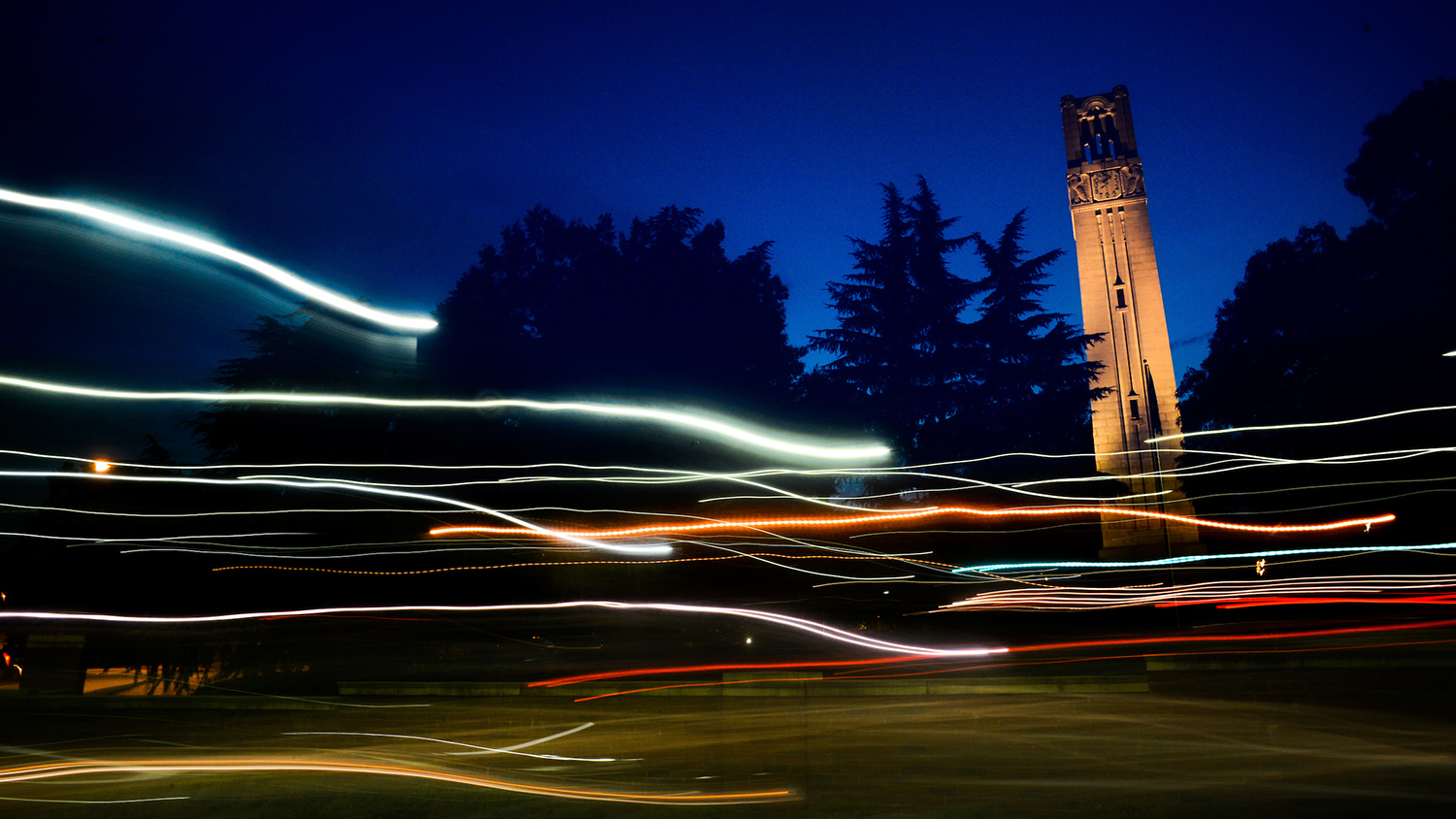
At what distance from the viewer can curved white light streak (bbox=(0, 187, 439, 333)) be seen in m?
8.06

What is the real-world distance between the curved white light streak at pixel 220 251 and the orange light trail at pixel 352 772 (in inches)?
197

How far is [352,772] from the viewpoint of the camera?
19.3 feet

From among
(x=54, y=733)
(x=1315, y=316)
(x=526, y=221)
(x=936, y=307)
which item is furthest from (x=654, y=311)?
(x=1315, y=316)

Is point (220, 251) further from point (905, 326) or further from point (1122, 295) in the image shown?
point (1122, 295)

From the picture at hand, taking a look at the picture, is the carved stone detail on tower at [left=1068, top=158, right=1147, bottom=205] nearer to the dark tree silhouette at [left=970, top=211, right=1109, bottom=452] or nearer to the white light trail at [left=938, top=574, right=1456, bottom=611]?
the dark tree silhouette at [left=970, top=211, right=1109, bottom=452]

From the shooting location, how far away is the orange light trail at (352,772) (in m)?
5.00

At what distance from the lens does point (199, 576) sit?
1279 centimetres

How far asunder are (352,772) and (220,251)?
587 cm

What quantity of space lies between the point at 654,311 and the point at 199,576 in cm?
1283

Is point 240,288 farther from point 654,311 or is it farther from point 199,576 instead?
point 654,311

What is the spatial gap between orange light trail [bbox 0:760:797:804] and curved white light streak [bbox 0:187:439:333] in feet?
16.4

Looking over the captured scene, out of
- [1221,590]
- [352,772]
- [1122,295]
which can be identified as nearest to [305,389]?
[352,772]

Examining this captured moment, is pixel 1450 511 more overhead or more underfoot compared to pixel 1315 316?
more underfoot

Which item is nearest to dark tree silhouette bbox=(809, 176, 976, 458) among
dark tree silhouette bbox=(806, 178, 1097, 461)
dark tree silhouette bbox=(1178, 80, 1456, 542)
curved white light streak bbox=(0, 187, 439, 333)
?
dark tree silhouette bbox=(806, 178, 1097, 461)
